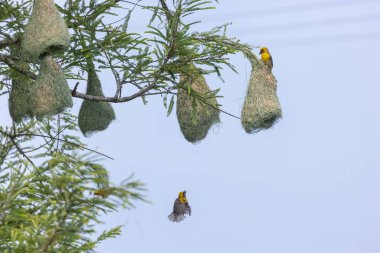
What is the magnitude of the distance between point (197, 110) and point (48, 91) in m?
1.03

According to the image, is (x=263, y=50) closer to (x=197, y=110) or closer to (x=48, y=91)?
(x=197, y=110)

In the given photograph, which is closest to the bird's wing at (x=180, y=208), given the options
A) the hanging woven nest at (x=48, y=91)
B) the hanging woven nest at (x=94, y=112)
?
the hanging woven nest at (x=94, y=112)

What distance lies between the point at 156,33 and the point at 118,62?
1.39 feet

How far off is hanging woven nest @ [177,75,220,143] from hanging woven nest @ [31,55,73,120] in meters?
0.80

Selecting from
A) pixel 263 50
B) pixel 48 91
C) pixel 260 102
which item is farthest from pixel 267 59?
pixel 48 91

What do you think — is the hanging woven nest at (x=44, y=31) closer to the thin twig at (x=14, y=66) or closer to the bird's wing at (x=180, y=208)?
the thin twig at (x=14, y=66)

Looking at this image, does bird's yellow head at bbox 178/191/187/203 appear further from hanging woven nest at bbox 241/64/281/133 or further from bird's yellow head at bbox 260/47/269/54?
bird's yellow head at bbox 260/47/269/54

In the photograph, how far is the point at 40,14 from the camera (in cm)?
472

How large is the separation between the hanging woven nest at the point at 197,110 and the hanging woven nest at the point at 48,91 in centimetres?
80

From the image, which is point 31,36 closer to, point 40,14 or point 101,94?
point 40,14

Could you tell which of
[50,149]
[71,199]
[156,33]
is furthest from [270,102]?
[71,199]

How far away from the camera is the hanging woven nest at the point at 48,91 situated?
4758mm

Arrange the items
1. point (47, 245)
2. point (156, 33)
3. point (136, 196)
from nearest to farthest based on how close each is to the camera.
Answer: point (136, 196) → point (47, 245) → point (156, 33)

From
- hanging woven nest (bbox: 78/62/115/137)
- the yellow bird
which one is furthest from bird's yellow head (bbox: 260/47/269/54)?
hanging woven nest (bbox: 78/62/115/137)
